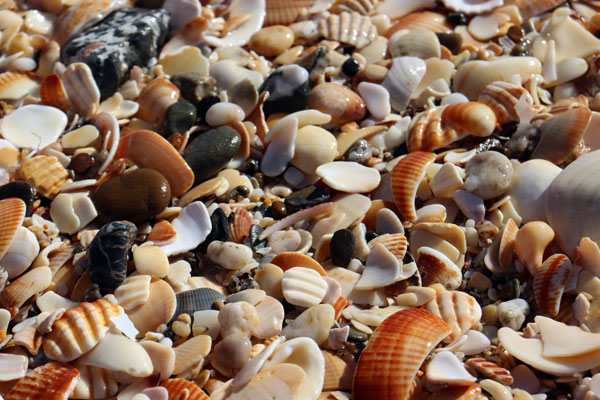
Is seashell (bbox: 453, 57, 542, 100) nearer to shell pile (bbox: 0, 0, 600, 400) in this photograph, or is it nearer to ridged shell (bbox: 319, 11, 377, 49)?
shell pile (bbox: 0, 0, 600, 400)

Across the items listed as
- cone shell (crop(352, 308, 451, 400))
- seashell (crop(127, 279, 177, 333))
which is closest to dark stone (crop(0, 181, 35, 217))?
seashell (crop(127, 279, 177, 333))

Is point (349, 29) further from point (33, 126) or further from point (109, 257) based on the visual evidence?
point (109, 257)

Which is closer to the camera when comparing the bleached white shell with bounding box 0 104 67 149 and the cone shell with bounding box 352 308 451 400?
the cone shell with bounding box 352 308 451 400

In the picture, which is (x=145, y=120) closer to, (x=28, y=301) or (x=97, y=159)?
(x=97, y=159)

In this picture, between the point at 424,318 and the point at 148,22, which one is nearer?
the point at 424,318

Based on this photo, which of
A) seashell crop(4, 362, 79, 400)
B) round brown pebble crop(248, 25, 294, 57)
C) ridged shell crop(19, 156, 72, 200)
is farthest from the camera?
round brown pebble crop(248, 25, 294, 57)

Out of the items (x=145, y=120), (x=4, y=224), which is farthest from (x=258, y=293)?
(x=145, y=120)

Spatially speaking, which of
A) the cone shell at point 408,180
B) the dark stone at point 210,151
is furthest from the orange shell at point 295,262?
the dark stone at point 210,151
